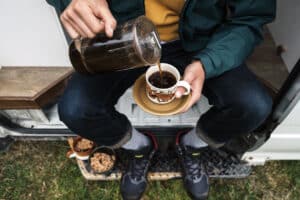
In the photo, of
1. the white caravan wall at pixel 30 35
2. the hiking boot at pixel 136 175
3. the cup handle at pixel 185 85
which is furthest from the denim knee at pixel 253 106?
the white caravan wall at pixel 30 35

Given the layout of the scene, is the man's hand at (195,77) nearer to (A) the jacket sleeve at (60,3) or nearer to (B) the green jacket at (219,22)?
(B) the green jacket at (219,22)

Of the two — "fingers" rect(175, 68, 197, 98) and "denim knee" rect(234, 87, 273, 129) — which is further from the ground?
"fingers" rect(175, 68, 197, 98)

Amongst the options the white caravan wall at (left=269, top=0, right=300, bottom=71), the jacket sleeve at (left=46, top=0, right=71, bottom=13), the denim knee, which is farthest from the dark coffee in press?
the white caravan wall at (left=269, top=0, right=300, bottom=71)

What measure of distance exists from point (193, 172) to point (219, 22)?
2.47ft

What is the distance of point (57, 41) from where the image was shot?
1.53 meters

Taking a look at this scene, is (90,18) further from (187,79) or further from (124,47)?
(187,79)

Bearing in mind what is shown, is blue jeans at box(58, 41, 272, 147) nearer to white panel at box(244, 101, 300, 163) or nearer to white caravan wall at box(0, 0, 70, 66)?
white panel at box(244, 101, 300, 163)

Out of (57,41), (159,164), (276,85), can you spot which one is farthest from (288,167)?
(57,41)

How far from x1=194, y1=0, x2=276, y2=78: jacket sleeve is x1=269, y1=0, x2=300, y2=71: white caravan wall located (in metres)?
0.55

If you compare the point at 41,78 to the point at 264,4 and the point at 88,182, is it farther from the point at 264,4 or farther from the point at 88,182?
the point at 264,4

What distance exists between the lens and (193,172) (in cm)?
165

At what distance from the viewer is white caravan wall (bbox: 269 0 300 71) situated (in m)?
1.72

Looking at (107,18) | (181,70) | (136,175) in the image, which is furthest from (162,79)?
(136,175)

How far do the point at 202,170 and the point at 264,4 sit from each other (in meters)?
0.86
